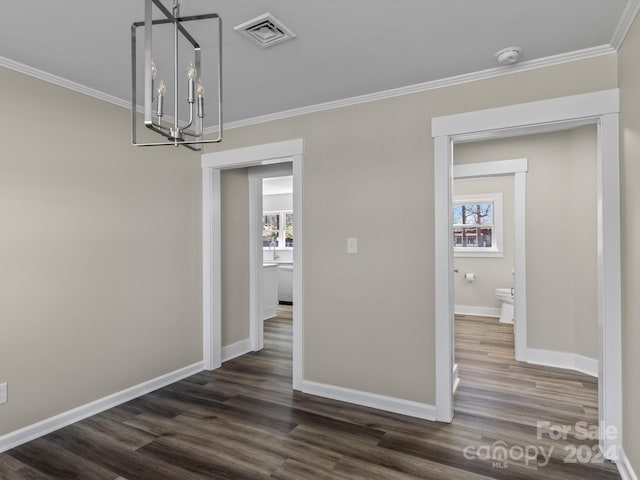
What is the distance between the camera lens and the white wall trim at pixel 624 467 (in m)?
1.96

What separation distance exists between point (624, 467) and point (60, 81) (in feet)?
13.7

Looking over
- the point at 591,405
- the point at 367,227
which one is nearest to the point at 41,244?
the point at 367,227

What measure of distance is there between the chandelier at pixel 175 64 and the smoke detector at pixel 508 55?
5.36 ft

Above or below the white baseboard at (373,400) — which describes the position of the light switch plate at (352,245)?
above

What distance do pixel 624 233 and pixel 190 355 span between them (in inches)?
139

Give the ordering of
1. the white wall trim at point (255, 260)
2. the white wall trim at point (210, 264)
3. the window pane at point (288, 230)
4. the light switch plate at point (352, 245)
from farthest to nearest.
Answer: the window pane at point (288, 230) < the white wall trim at point (255, 260) < the white wall trim at point (210, 264) < the light switch plate at point (352, 245)

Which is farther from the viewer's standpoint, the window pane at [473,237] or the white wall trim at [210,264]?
the window pane at [473,237]

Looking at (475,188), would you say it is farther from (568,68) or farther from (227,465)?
(227,465)

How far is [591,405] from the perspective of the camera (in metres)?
2.96

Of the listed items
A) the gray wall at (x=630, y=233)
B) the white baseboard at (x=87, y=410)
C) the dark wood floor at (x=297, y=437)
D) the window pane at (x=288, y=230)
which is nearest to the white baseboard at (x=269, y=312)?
the window pane at (x=288, y=230)

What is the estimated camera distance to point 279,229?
8219 mm

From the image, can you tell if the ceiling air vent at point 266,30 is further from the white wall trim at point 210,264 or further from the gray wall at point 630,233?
the white wall trim at point 210,264

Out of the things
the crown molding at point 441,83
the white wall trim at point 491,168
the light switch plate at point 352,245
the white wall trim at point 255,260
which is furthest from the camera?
the white wall trim at point 255,260

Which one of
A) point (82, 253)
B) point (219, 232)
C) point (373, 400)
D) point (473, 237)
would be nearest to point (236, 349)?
point (219, 232)
